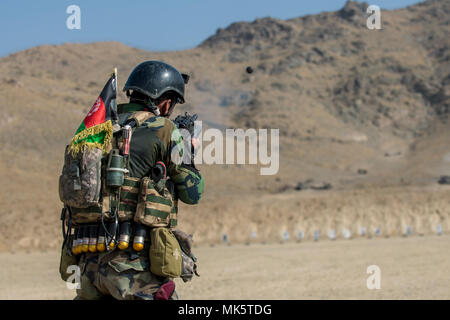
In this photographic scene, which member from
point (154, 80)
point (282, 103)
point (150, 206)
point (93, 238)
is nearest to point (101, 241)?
point (93, 238)

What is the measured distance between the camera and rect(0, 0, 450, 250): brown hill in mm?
39594

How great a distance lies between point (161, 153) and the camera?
3.93m

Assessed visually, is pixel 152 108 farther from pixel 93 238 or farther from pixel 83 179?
pixel 93 238

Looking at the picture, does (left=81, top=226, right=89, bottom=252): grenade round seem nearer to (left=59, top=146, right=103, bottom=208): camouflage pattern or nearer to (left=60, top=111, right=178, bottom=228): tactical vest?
(left=60, top=111, right=178, bottom=228): tactical vest

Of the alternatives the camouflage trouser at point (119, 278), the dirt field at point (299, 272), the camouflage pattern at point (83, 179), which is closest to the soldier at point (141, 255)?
the camouflage trouser at point (119, 278)

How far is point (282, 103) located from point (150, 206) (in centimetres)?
8506

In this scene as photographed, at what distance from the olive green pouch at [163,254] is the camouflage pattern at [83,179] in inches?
16.3

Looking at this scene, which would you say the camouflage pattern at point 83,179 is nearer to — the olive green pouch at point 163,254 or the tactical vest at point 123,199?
the tactical vest at point 123,199

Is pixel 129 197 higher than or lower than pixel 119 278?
higher

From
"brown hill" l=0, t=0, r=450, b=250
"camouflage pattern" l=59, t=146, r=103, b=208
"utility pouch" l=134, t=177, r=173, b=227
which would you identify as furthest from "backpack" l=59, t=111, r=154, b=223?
"brown hill" l=0, t=0, r=450, b=250

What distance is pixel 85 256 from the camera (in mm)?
4035

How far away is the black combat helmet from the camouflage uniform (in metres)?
0.27
